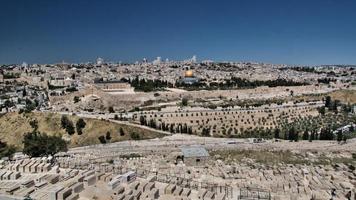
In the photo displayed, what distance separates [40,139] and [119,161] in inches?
267

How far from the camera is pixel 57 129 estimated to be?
1929 inches

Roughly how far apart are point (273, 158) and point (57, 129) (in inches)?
1017

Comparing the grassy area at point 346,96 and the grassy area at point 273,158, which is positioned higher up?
the grassy area at point 346,96

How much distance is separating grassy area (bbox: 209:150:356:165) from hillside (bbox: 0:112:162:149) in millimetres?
11950

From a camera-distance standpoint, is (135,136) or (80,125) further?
(80,125)

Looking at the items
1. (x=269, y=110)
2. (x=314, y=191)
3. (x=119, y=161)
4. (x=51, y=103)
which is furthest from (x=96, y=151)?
(x=51, y=103)

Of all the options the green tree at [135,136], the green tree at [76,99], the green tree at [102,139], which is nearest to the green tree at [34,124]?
the green tree at [102,139]

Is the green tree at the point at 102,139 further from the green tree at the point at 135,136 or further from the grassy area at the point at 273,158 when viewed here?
the grassy area at the point at 273,158

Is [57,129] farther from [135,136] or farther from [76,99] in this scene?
[76,99]

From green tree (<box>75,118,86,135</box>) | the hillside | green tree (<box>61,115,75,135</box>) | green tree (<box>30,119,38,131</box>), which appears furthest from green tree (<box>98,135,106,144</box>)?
green tree (<box>30,119,38,131</box>)

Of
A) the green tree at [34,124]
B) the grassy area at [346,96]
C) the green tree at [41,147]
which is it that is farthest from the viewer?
the grassy area at [346,96]

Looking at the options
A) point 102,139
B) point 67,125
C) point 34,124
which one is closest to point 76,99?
point 34,124

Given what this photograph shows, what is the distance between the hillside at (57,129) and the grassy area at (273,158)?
1195 centimetres

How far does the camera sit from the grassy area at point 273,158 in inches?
1382
